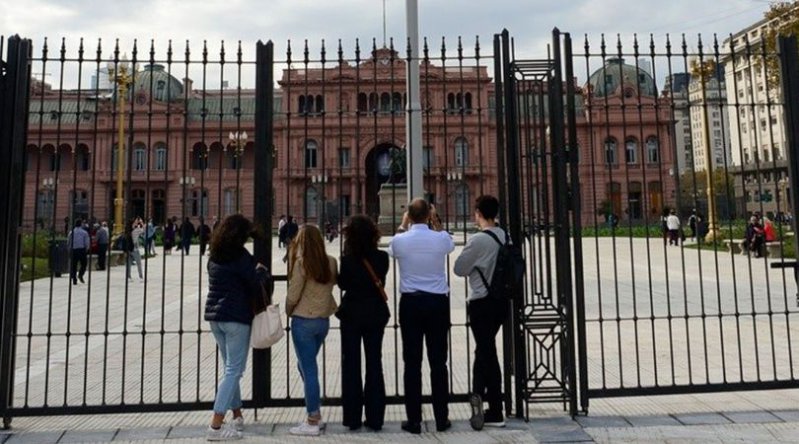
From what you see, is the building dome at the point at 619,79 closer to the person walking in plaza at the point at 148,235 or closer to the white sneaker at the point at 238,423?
the white sneaker at the point at 238,423

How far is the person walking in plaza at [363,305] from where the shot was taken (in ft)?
14.5

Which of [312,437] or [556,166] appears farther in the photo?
[556,166]

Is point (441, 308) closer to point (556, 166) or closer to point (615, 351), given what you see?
point (556, 166)

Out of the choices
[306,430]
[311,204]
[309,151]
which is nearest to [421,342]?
[306,430]

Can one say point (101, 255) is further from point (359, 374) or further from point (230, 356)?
point (359, 374)

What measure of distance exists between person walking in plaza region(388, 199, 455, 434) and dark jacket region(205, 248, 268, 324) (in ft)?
3.57

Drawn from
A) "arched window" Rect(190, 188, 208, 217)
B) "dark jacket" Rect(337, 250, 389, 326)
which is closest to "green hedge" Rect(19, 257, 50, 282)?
"arched window" Rect(190, 188, 208, 217)

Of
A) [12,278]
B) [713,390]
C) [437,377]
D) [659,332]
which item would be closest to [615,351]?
A: [659,332]

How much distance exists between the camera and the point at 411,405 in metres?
4.50

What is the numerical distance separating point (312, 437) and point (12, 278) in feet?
8.99

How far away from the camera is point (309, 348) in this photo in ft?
14.6

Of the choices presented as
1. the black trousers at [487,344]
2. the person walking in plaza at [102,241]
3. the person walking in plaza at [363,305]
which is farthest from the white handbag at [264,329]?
the person walking in plaza at [102,241]

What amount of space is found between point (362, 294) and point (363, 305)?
3.3 inches

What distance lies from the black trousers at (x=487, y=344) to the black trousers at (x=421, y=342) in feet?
0.81
